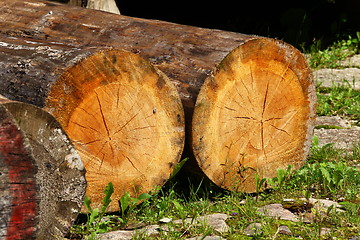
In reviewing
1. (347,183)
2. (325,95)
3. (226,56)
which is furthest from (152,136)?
(325,95)

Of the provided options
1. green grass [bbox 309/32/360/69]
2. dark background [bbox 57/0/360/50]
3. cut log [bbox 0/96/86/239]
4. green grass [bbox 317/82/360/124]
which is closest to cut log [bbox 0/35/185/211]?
cut log [bbox 0/96/86/239]

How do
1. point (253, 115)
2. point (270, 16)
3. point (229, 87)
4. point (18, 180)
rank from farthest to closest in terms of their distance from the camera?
1. point (270, 16)
2. point (253, 115)
3. point (229, 87)
4. point (18, 180)

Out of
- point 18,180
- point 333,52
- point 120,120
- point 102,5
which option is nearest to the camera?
point 18,180

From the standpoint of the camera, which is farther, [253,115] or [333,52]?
[333,52]

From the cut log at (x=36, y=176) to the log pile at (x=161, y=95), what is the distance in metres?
0.29

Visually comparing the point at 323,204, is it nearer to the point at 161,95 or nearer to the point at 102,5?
the point at 161,95

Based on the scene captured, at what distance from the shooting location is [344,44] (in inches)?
279

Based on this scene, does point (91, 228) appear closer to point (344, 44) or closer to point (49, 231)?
point (49, 231)

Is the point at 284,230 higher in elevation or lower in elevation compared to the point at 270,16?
lower

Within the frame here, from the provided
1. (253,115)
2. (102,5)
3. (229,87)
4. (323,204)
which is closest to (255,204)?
(323,204)

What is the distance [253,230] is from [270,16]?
523cm

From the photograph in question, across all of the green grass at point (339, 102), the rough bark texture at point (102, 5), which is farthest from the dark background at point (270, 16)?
the rough bark texture at point (102, 5)

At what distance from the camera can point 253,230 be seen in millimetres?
3381

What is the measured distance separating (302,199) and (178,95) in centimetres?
105
